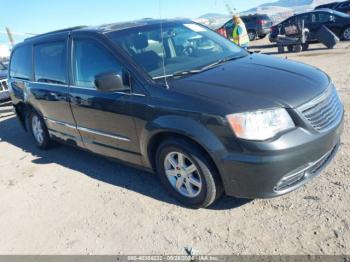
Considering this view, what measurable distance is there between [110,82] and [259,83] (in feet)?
4.76

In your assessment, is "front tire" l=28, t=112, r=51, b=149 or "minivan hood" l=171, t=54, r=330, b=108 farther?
"front tire" l=28, t=112, r=51, b=149

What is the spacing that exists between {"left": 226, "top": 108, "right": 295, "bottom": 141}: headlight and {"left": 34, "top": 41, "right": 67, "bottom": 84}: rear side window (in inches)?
105

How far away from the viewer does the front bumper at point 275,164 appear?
2990 millimetres

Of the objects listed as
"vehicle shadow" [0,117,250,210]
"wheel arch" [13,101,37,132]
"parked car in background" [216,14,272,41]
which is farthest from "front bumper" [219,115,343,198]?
"parked car in background" [216,14,272,41]

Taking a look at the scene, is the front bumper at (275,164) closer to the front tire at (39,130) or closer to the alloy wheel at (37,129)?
the front tire at (39,130)

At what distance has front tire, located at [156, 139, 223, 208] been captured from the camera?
337 cm

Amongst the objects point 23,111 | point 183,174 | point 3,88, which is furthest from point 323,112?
point 3,88

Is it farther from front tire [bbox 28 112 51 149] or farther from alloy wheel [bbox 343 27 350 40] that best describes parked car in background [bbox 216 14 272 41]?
front tire [bbox 28 112 51 149]

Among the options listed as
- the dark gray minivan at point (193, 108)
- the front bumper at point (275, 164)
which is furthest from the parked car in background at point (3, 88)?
the front bumper at point (275, 164)

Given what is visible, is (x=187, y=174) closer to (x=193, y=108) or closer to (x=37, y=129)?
(x=193, y=108)

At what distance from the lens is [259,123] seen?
3.02 m

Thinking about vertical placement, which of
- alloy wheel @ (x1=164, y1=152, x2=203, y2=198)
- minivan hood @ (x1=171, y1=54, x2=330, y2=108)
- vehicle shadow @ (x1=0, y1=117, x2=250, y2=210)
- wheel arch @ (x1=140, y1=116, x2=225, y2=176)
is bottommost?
vehicle shadow @ (x1=0, y1=117, x2=250, y2=210)

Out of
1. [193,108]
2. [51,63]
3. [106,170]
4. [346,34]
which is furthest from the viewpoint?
[346,34]

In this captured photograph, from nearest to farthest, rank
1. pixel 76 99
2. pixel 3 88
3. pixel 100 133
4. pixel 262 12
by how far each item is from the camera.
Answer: pixel 100 133
pixel 76 99
pixel 3 88
pixel 262 12
